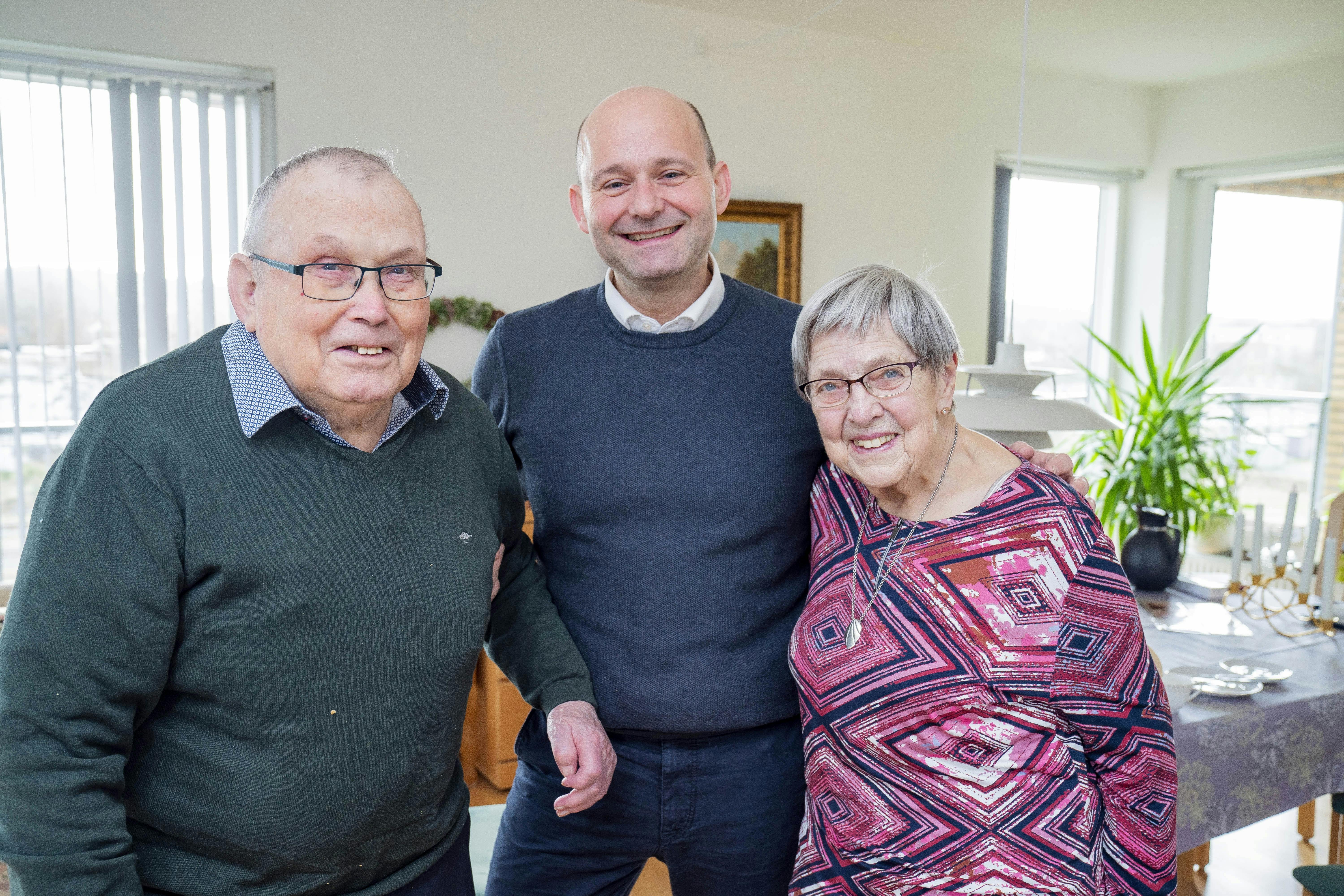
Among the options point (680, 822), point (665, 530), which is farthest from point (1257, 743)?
point (665, 530)

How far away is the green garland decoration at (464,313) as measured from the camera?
11.6 ft

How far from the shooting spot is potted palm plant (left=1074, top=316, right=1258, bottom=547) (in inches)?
170

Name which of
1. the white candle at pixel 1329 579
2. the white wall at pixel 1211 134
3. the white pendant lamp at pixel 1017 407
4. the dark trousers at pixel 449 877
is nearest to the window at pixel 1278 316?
the white wall at pixel 1211 134

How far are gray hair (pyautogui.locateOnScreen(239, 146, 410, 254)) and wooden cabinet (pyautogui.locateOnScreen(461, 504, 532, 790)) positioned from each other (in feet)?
7.15

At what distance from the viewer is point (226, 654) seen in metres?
1.00

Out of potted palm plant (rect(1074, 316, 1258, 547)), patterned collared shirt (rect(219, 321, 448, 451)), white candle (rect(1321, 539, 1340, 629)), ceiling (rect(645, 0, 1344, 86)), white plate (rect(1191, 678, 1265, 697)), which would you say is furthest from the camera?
potted palm plant (rect(1074, 316, 1258, 547))

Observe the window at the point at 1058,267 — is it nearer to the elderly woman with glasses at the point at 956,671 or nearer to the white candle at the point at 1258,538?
the white candle at the point at 1258,538

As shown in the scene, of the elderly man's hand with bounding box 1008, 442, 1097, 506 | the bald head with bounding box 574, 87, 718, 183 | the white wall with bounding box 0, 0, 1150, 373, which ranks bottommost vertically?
the elderly man's hand with bounding box 1008, 442, 1097, 506

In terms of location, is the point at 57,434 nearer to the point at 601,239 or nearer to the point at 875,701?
the point at 601,239

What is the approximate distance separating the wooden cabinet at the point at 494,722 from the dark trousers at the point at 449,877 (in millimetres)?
1957

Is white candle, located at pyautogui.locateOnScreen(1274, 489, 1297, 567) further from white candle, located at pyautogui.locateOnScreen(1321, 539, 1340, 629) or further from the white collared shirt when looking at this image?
the white collared shirt

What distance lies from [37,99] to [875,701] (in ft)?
10.5

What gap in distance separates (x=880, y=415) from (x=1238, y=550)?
2297 millimetres

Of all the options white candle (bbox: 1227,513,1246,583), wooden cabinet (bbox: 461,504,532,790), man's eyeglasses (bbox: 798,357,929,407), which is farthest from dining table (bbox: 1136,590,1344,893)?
wooden cabinet (bbox: 461,504,532,790)
